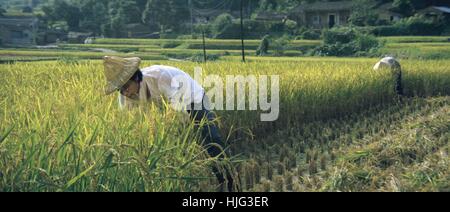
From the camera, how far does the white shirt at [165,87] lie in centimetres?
329

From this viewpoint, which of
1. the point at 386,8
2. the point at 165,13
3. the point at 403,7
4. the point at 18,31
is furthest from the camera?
the point at 165,13

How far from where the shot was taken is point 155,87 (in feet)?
11.0

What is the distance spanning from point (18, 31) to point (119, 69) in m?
17.3

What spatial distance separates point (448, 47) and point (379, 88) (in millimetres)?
9413

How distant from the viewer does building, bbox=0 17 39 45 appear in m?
18.2

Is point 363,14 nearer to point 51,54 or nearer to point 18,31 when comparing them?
point 51,54

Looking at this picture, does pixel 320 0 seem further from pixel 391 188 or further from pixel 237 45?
pixel 391 188

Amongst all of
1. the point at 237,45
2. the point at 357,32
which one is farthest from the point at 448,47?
the point at 237,45

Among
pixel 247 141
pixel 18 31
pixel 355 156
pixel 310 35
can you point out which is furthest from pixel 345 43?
pixel 355 156

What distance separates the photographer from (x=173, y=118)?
3123mm

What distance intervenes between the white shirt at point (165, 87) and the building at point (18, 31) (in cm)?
1628

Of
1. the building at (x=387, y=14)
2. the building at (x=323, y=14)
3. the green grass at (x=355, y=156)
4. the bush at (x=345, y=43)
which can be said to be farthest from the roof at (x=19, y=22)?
the green grass at (x=355, y=156)
